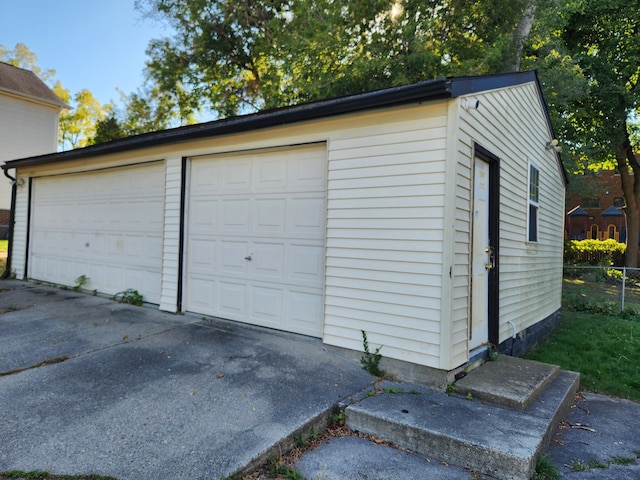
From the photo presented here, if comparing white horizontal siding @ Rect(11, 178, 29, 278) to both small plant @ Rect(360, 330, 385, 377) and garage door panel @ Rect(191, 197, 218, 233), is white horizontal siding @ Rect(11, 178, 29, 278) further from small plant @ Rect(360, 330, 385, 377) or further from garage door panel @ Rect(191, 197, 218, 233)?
small plant @ Rect(360, 330, 385, 377)

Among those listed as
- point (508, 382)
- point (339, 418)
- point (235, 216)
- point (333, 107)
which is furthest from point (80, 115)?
point (508, 382)

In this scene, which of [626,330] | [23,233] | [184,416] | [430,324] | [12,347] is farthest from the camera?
[23,233]

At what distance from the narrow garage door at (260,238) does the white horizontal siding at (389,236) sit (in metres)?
0.36

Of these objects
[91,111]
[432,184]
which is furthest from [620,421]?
[91,111]

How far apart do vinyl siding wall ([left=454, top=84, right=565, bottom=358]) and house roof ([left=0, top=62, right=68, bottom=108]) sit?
2013 cm

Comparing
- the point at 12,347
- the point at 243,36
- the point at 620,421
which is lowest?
the point at 620,421

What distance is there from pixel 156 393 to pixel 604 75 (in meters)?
17.4

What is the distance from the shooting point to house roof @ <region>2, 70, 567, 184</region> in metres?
3.44

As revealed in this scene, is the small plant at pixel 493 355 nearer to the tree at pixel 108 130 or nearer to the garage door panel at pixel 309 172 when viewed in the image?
the garage door panel at pixel 309 172

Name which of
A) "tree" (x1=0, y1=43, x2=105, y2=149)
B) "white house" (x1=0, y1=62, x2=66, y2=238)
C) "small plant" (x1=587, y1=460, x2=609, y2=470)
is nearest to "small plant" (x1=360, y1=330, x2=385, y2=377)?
"small plant" (x1=587, y1=460, x2=609, y2=470)

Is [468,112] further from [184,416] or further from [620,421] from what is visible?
[184,416]

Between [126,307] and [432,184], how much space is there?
498cm

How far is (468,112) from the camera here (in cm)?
375

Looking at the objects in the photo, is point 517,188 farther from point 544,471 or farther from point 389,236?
point 544,471
